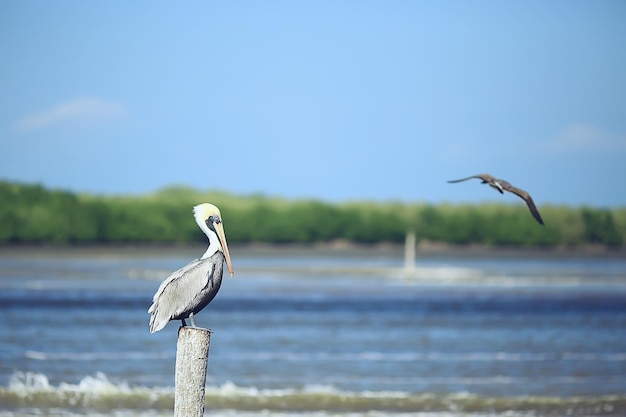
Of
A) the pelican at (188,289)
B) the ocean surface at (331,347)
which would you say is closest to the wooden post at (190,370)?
the pelican at (188,289)

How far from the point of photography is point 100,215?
55.0 m

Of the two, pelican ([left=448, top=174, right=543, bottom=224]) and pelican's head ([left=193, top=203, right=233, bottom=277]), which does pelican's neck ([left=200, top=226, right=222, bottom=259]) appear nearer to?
pelican's head ([left=193, top=203, right=233, bottom=277])

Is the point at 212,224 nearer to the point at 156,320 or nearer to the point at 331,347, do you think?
the point at 156,320

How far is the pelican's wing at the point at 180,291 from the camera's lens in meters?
7.82

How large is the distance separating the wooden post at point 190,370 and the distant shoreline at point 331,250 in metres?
45.2

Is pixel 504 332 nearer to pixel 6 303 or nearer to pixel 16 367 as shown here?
pixel 16 367

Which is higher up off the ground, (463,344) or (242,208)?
(242,208)

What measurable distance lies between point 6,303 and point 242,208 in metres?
33.6

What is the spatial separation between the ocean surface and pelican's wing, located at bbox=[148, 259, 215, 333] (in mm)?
5266

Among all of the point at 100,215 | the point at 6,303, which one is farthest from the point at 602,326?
the point at 100,215

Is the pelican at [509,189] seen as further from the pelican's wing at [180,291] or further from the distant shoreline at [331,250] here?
the distant shoreline at [331,250]

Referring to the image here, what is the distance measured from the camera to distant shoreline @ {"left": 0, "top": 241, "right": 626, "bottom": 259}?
5453cm

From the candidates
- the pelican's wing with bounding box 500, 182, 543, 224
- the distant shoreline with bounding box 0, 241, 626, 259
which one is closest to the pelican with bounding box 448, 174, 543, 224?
the pelican's wing with bounding box 500, 182, 543, 224

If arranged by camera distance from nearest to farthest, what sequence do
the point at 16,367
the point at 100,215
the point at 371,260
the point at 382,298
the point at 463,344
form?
the point at 16,367, the point at 463,344, the point at 382,298, the point at 371,260, the point at 100,215
